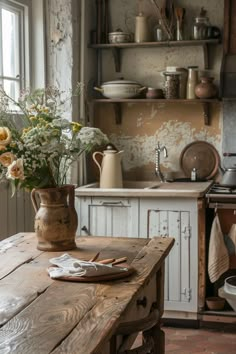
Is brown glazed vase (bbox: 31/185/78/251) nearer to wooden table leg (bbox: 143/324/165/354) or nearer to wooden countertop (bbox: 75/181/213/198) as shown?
wooden table leg (bbox: 143/324/165/354)

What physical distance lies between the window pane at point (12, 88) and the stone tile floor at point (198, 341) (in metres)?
1.81

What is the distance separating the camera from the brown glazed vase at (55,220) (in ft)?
7.46

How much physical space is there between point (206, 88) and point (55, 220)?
2.21 m

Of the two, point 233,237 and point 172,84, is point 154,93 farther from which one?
point 233,237

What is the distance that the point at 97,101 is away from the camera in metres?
4.29

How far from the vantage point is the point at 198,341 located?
3561 millimetres

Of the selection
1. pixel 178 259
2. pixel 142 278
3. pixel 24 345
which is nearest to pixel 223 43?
pixel 178 259

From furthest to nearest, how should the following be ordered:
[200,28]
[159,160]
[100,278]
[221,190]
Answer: [159,160] → [200,28] → [221,190] → [100,278]

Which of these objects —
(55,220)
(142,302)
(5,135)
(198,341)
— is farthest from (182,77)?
(142,302)

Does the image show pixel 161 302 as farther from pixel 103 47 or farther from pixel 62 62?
pixel 103 47

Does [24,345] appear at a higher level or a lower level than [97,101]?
lower

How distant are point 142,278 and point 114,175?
2231 millimetres

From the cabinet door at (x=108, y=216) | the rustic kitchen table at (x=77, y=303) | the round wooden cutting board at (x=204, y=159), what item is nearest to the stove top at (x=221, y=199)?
the cabinet door at (x=108, y=216)

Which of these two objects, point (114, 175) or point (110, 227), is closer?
point (110, 227)
